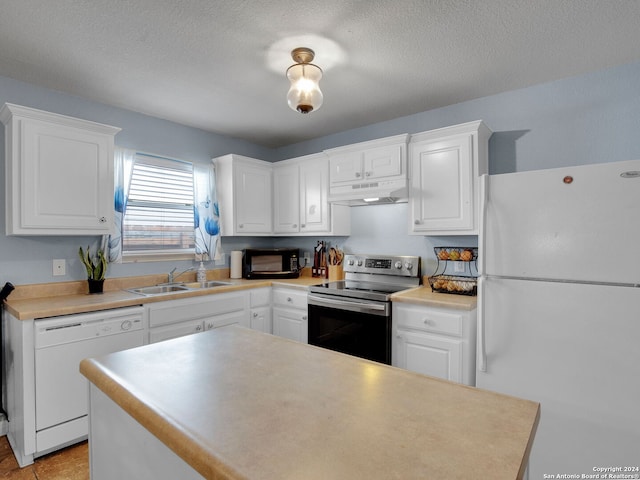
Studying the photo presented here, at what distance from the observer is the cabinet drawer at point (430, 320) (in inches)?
85.5

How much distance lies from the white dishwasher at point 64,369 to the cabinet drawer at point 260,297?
1134mm

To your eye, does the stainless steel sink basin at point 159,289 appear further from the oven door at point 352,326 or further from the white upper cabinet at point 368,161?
the white upper cabinet at point 368,161

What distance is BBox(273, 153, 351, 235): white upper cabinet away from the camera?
3.30 m

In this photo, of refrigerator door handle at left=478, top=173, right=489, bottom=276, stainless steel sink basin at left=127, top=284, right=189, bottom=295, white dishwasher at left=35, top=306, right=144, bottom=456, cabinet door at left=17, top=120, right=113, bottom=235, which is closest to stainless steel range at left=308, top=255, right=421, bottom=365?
refrigerator door handle at left=478, top=173, right=489, bottom=276

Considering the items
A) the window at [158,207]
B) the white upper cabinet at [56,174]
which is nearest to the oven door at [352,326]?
the window at [158,207]

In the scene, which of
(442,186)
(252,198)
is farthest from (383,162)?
(252,198)

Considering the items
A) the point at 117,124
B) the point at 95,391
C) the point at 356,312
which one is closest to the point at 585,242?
the point at 356,312

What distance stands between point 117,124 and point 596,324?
136 inches

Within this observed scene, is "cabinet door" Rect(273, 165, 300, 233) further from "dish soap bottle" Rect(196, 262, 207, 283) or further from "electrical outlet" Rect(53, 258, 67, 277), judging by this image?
"electrical outlet" Rect(53, 258, 67, 277)

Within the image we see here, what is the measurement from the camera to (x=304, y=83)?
6.33 ft

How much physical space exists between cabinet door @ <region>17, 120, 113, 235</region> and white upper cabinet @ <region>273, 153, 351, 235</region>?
160 cm

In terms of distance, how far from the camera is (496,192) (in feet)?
6.18

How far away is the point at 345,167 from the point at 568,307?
1.95 m

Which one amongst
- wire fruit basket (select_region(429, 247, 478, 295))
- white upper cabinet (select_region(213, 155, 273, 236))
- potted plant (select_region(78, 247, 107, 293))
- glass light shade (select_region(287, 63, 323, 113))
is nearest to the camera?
glass light shade (select_region(287, 63, 323, 113))
